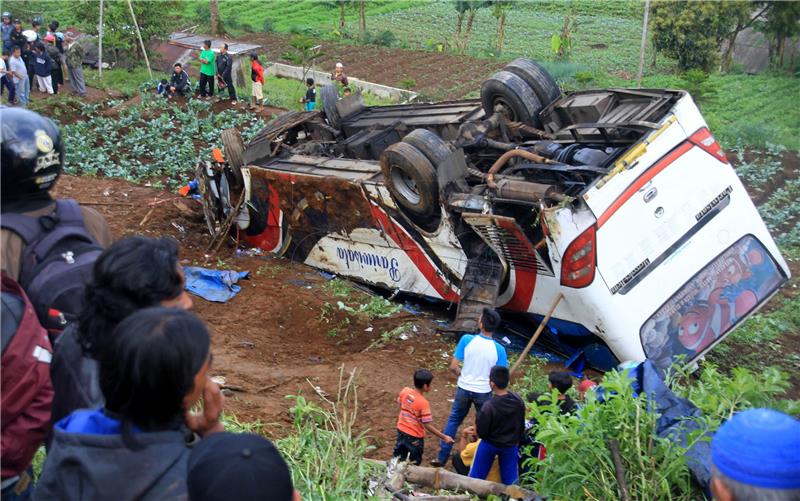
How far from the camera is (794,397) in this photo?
7461 mm

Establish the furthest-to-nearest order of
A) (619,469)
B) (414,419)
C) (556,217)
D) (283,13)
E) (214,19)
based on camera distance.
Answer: (283,13), (214,19), (556,217), (414,419), (619,469)

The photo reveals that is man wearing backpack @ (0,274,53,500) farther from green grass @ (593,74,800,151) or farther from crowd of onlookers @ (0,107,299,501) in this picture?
green grass @ (593,74,800,151)

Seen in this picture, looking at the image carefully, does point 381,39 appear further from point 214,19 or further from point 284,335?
point 284,335

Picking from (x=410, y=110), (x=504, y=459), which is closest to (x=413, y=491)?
(x=504, y=459)

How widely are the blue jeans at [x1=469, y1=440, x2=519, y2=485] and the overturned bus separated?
196 centimetres

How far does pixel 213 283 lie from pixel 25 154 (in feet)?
21.8

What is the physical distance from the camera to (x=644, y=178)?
271 inches

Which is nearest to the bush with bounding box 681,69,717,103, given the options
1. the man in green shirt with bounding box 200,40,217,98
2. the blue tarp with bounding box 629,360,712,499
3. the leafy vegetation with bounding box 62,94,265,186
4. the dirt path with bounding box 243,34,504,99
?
the dirt path with bounding box 243,34,504,99

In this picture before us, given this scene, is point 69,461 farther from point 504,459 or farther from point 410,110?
point 410,110

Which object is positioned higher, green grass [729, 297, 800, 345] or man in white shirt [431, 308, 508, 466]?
man in white shirt [431, 308, 508, 466]

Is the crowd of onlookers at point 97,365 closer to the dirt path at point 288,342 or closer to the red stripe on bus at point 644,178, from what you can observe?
the dirt path at point 288,342

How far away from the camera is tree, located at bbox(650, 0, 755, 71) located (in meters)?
25.2

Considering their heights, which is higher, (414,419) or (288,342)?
(414,419)

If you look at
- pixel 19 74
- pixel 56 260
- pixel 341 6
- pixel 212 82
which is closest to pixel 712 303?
pixel 56 260
